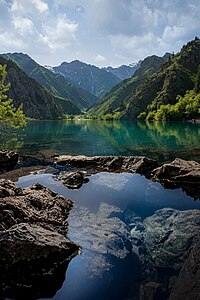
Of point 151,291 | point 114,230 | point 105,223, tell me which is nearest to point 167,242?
point 114,230

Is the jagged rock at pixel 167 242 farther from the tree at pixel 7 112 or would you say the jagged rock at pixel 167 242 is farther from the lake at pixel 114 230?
the tree at pixel 7 112

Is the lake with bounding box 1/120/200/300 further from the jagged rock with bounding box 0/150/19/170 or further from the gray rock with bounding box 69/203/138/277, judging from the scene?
the jagged rock with bounding box 0/150/19/170

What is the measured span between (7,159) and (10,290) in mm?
32812

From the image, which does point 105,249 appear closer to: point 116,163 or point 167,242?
point 167,242

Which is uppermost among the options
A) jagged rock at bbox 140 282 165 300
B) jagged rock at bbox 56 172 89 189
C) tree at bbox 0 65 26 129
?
tree at bbox 0 65 26 129

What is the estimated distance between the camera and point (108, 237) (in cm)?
1739

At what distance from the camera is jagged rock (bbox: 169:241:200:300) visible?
10.9 metres

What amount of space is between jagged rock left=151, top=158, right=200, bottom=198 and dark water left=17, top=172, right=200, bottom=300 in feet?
5.36

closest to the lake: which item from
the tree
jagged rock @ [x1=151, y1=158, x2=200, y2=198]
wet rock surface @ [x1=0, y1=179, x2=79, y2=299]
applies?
wet rock surface @ [x1=0, y1=179, x2=79, y2=299]

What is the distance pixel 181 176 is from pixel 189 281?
21136mm

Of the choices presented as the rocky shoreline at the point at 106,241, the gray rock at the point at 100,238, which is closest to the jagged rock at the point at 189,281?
the rocky shoreline at the point at 106,241

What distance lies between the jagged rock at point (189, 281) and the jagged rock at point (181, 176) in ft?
50.4

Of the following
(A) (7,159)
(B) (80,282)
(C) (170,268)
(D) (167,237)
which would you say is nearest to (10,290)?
(B) (80,282)

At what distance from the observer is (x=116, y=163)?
41.1 m
